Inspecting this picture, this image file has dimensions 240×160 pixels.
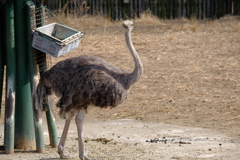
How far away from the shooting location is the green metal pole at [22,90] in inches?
245

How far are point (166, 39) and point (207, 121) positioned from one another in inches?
248

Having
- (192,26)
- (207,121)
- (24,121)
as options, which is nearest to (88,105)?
(24,121)

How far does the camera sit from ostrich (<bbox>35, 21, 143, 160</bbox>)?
5.78 meters

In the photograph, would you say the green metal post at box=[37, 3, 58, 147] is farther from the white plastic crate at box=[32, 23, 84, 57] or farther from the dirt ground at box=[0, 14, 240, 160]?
the white plastic crate at box=[32, 23, 84, 57]

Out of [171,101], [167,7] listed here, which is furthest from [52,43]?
[167,7]

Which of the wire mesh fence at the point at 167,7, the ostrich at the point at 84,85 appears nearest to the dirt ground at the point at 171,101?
the ostrich at the point at 84,85

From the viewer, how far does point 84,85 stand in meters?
5.79

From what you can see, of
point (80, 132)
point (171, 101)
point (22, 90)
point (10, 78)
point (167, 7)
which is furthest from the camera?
point (167, 7)

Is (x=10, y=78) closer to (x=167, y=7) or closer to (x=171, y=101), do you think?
(x=171, y=101)

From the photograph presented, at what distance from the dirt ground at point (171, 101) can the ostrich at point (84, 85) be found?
2.09 ft

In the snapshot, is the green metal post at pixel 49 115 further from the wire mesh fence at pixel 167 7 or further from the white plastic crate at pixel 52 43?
the wire mesh fence at pixel 167 7

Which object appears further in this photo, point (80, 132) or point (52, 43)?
point (80, 132)

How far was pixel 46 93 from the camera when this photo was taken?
6121 millimetres

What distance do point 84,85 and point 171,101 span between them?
358cm
